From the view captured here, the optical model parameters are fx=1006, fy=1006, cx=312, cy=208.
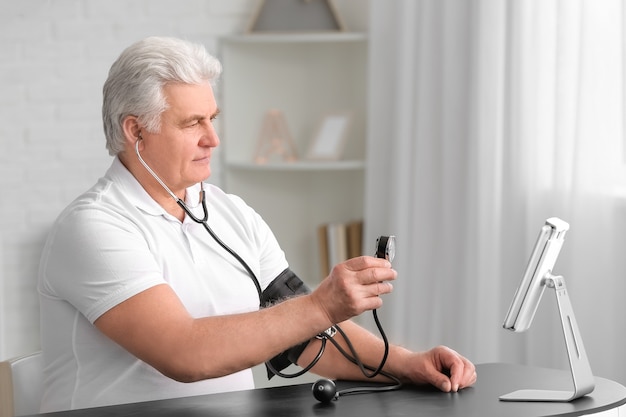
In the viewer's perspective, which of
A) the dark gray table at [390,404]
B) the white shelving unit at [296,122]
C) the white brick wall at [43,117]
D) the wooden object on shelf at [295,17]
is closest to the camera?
the dark gray table at [390,404]

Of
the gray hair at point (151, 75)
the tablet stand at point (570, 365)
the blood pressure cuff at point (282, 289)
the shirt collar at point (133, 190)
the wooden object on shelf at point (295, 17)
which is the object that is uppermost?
the wooden object on shelf at point (295, 17)

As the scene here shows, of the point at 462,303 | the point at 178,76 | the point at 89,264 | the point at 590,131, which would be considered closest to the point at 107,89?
the point at 178,76

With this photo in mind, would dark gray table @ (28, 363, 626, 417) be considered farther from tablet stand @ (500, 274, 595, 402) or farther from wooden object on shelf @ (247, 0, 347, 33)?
wooden object on shelf @ (247, 0, 347, 33)

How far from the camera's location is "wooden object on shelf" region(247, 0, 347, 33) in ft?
12.8

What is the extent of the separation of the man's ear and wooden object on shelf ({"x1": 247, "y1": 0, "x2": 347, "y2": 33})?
6.70 feet

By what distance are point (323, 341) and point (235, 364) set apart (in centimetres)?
29

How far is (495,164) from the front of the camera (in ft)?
10.3

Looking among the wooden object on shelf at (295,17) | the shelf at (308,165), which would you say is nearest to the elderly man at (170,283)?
the shelf at (308,165)

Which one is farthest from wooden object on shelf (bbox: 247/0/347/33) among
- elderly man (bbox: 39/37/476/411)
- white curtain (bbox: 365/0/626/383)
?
elderly man (bbox: 39/37/476/411)

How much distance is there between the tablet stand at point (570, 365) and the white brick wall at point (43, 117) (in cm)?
248

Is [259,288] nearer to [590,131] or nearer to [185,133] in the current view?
[185,133]

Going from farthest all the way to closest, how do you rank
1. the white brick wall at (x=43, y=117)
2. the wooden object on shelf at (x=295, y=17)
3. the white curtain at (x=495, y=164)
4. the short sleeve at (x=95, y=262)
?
the wooden object on shelf at (x=295, y=17) → the white brick wall at (x=43, y=117) → the white curtain at (x=495, y=164) → the short sleeve at (x=95, y=262)

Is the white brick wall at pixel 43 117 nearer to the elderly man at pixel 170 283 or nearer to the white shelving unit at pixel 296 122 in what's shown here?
the white shelving unit at pixel 296 122

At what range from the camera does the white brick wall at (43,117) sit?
3729 millimetres
